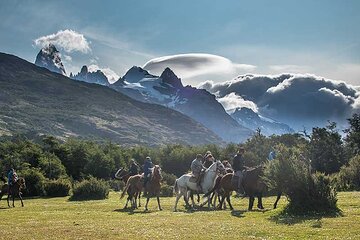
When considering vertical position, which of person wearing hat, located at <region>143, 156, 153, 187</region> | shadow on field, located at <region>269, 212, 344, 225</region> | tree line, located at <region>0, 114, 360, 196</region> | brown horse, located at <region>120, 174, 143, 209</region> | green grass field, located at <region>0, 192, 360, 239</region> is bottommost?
green grass field, located at <region>0, 192, 360, 239</region>

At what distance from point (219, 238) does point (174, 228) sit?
3583 millimetres

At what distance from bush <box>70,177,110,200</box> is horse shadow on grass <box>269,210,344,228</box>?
26.1 metres

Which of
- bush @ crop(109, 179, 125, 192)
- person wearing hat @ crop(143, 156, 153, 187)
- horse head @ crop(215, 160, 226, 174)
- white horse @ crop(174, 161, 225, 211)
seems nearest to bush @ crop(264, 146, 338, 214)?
horse head @ crop(215, 160, 226, 174)

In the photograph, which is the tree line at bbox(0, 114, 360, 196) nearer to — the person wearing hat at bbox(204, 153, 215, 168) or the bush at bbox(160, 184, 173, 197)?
the bush at bbox(160, 184, 173, 197)

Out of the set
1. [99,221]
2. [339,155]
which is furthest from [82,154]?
[99,221]

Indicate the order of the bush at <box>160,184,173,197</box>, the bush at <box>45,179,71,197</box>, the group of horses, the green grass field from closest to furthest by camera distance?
the green grass field < the group of horses < the bush at <box>160,184,173,197</box> < the bush at <box>45,179,71,197</box>

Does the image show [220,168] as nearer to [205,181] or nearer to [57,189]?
[205,181]

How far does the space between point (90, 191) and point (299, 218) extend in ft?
91.7

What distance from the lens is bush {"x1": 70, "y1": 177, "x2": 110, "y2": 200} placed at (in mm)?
42344

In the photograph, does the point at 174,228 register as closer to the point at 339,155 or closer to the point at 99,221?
the point at 99,221

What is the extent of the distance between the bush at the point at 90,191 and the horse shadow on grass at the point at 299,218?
26.1m

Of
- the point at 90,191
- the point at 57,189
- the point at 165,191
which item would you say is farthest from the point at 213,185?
the point at 57,189

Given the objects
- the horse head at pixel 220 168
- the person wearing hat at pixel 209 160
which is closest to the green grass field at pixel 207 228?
the horse head at pixel 220 168

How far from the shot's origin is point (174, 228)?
59.5 ft
